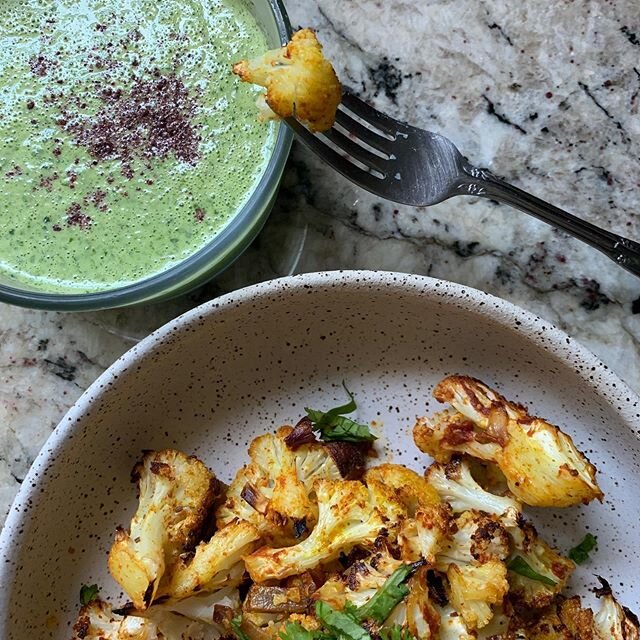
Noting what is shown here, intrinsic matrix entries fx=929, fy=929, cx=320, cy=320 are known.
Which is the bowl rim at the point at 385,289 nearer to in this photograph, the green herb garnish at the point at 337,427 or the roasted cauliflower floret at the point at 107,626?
the roasted cauliflower floret at the point at 107,626

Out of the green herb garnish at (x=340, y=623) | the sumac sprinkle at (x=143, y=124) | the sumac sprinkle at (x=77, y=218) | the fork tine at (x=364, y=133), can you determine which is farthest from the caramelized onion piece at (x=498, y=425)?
the sumac sprinkle at (x=77, y=218)

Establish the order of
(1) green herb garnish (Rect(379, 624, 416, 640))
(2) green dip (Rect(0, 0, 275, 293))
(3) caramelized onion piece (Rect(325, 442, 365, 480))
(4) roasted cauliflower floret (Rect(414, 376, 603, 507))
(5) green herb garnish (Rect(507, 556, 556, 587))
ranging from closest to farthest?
1. (1) green herb garnish (Rect(379, 624, 416, 640))
2. (4) roasted cauliflower floret (Rect(414, 376, 603, 507))
3. (5) green herb garnish (Rect(507, 556, 556, 587))
4. (3) caramelized onion piece (Rect(325, 442, 365, 480))
5. (2) green dip (Rect(0, 0, 275, 293))

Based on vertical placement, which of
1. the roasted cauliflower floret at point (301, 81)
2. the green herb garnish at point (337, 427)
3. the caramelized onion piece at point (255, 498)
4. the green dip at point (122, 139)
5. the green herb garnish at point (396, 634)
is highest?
the roasted cauliflower floret at point (301, 81)

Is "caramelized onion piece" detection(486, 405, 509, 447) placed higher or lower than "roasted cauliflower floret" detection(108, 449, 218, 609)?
higher

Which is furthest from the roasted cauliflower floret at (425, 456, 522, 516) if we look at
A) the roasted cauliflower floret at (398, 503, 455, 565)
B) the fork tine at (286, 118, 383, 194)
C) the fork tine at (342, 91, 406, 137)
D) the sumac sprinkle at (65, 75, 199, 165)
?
the sumac sprinkle at (65, 75, 199, 165)

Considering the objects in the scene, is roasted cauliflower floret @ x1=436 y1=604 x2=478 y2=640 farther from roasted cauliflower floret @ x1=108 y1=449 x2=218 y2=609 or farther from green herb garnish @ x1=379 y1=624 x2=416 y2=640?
roasted cauliflower floret @ x1=108 y1=449 x2=218 y2=609

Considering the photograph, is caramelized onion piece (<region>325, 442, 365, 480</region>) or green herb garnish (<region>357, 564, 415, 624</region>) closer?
green herb garnish (<region>357, 564, 415, 624</region>)
